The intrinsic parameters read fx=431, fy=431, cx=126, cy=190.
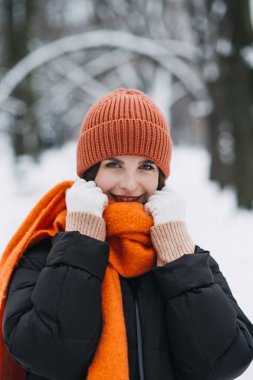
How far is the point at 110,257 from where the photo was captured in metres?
1.62

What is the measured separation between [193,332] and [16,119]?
10.6 m

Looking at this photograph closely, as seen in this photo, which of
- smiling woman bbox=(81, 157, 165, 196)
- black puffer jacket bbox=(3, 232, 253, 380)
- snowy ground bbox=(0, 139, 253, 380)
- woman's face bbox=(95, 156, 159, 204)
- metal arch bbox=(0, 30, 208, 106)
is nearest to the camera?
black puffer jacket bbox=(3, 232, 253, 380)

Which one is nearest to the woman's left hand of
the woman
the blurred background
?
the woman

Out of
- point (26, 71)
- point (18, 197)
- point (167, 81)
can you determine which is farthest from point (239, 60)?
point (18, 197)

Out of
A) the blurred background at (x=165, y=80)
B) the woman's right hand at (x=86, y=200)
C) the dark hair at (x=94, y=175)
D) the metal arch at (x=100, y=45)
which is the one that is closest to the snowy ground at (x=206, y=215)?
the blurred background at (x=165, y=80)

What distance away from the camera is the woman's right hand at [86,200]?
1.52 meters

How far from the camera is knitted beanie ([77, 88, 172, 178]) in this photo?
168 centimetres

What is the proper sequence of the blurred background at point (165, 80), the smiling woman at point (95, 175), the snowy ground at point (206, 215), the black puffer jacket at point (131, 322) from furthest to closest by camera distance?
1. the blurred background at point (165, 80)
2. the snowy ground at point (206, 215)
3. the smiling woman at point (95, 175)
4. the black puffer jacket at point (131, 322)

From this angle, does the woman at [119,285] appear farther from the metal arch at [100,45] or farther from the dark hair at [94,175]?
the metal arch at [100,45]

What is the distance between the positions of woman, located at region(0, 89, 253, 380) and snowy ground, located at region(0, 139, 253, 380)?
0.82 m

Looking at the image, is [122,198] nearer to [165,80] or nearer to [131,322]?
[131,322]

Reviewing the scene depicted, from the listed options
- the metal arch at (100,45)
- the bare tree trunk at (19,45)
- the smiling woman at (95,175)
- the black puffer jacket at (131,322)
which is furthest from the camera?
the bare tree trunk at (19,45)

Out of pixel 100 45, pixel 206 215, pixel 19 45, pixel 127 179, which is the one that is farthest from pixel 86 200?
pixel 19 45

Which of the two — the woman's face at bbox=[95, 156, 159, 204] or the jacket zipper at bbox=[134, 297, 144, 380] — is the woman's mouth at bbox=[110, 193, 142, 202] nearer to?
the woman's face at bbox=[95, 156, 159, 204]
